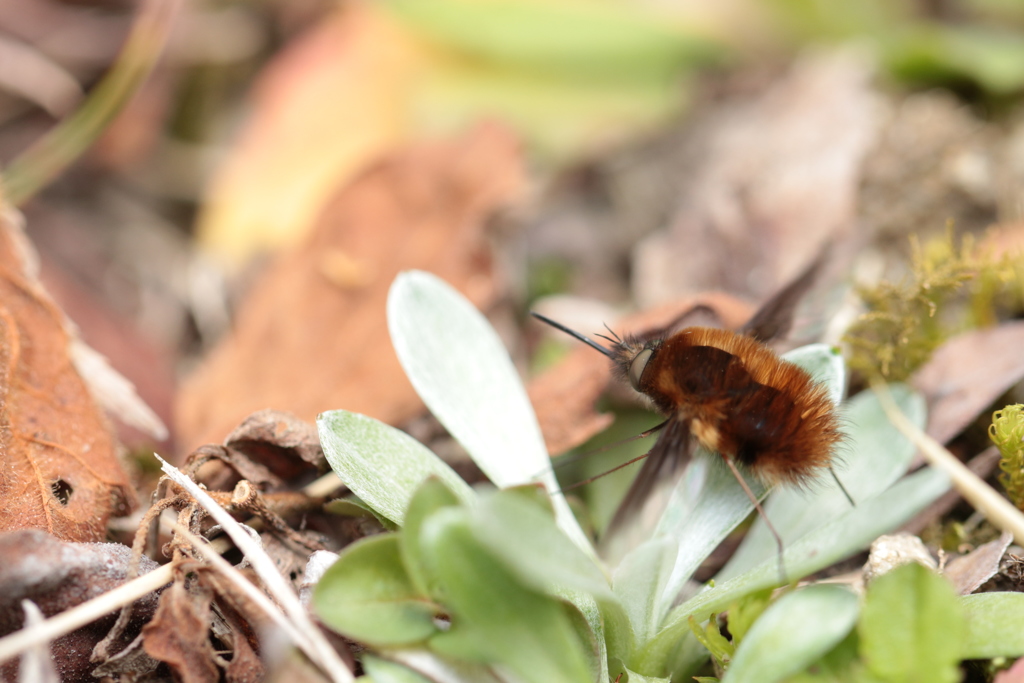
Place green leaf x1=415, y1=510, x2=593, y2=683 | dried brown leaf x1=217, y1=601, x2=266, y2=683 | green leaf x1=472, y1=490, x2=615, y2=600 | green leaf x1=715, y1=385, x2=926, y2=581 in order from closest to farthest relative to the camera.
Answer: green leaf x1=472, y1=490, x2=615, y2=600
green leaf x1=415, y1=510, x2=593, y2=683
dried brown leaf x1=217, y1=601, x2=266, y2=683
green leaf x1=715, y1=385, x2=926, y2=581

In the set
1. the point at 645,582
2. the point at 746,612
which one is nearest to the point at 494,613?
the point at 645,582

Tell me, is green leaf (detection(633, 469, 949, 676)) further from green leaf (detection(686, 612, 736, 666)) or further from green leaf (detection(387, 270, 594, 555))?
green leaf (detection(387, 270, 594, 555))

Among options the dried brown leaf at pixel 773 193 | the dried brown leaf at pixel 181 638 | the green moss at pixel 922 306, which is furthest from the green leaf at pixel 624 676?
the dried brown leaf at pixel 773 193

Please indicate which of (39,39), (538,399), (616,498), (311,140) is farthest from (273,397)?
(39,39)

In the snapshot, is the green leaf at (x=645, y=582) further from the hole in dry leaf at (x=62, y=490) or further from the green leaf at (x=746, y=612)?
the hole in dry leaf at (x=62, y=490)

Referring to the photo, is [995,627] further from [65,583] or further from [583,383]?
[65,583]

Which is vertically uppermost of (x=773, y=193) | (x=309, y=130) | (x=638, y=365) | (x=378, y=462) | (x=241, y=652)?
(x=773, y=193)

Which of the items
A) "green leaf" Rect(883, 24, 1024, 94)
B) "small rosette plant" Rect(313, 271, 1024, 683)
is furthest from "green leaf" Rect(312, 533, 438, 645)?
"green leaf" Rect(883, 24, 1024, 94)
